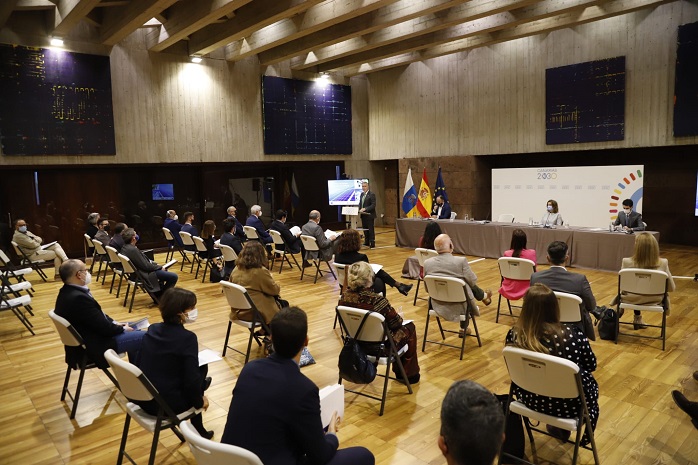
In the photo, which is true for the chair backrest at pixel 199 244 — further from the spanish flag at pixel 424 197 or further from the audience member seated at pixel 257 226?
the spanish flag at pixel 424 197

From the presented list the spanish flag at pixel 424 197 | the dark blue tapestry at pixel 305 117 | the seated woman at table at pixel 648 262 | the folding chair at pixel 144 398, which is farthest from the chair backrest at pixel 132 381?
the spanish flag at pixel 424 197

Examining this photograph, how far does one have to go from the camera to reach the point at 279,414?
6.37 ft

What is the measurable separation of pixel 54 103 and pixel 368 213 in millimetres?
7070

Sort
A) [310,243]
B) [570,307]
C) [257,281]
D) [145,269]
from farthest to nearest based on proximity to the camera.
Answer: [310,243] → [145,269] → [257,281] → [570,307]

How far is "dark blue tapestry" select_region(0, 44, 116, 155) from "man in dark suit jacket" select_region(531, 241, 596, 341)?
32.5ft

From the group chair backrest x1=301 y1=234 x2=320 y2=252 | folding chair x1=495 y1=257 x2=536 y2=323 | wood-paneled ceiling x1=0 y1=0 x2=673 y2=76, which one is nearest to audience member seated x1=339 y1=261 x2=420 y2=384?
folding chair x1=495 y1=257 x2=536 y2=323

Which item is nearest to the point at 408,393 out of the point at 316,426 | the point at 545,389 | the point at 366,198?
the point at 545,389

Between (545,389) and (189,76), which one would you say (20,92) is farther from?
(545,389)

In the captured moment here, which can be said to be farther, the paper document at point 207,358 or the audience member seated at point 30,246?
Answer: the audience member seated at point 30,246

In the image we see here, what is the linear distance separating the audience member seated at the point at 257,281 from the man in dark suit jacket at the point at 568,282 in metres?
2.43

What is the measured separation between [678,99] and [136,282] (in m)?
10.3

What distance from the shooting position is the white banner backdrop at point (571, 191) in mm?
10422

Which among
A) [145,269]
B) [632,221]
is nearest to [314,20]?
[145,269]

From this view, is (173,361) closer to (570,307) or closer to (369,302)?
(369,302)
